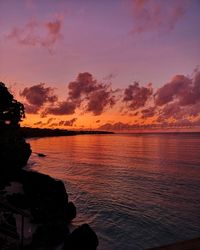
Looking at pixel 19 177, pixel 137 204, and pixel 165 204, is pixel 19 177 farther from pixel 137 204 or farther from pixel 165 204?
pixel 165 204

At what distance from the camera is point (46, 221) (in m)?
15.7

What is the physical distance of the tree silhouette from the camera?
33.1 metres

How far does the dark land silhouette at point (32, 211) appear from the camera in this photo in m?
9.91

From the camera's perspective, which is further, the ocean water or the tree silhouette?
the tree silhouette

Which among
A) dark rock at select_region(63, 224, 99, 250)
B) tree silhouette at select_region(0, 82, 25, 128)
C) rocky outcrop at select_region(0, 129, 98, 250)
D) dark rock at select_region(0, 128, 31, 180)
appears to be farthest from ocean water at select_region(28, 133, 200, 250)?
tree silhouette at select_region(0, 82, 25, 128)

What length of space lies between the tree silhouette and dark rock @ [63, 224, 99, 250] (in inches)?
938

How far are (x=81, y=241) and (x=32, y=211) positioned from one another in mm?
6254

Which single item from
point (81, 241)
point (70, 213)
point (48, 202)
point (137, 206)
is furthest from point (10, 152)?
point (81, 241)

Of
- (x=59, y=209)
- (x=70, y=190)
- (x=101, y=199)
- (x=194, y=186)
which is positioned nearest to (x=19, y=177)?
(x=70, y=190)

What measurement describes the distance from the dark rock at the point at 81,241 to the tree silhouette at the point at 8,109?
2381cm

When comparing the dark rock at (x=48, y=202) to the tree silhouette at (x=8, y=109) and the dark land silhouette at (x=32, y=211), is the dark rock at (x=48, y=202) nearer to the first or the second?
the dark land silhouette at (x=32, y=211)

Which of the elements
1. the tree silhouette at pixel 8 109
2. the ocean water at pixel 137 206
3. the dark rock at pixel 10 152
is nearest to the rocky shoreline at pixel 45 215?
the ocean water at pixel 137 206

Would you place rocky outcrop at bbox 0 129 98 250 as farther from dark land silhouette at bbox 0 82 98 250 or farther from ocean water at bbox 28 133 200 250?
ocean water at bbox 28 133 200 250

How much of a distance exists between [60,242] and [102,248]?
211cm
